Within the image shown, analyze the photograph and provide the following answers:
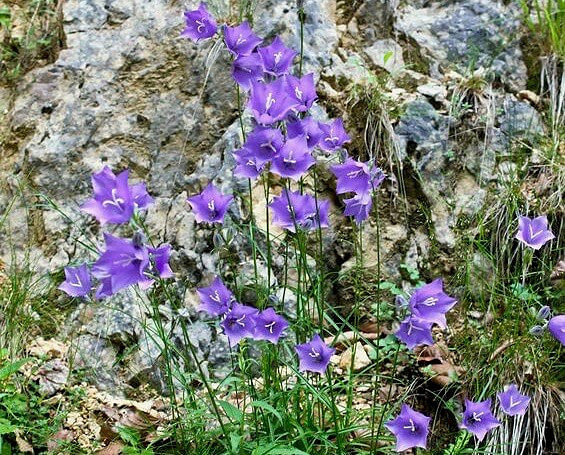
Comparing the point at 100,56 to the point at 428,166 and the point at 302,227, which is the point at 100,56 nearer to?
the point at 428,166

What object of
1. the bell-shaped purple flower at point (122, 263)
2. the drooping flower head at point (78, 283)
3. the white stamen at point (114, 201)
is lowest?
the drooping flower head at point (78, 283)

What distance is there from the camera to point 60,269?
3328mm

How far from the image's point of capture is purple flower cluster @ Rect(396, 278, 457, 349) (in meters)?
2.01

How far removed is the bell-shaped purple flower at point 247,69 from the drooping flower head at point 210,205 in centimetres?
34

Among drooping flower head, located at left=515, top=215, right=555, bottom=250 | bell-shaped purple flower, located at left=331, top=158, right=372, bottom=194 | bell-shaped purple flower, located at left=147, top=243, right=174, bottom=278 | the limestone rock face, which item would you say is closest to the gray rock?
the limestone rock face

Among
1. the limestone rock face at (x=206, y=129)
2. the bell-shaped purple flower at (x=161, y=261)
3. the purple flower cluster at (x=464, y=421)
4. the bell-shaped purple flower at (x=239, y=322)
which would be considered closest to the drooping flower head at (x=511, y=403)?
the purple flower cluster at (x=464, y=421)

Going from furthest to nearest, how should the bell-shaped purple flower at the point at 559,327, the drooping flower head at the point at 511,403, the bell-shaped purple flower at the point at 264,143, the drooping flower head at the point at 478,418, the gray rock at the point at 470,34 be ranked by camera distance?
the gray rock at the point at 470,34 < the drooping flower head at the point at 511,403 < the drooping flower head at the point at 478,418 < the bell-shaped purple flower at the point at 559,327 < the bell-shaped purple flower at the point at 264,143

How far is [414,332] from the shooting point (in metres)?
2.04

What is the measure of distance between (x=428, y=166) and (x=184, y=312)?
73.5 inches

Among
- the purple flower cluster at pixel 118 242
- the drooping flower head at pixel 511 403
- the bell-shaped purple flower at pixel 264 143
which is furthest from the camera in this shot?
the drooping flower head at pixel 511 403

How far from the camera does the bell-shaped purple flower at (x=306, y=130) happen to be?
2098mm

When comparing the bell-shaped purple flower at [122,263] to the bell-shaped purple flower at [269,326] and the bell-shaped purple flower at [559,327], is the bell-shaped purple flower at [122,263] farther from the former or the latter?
the bell-shaped purple flower at [559,327]

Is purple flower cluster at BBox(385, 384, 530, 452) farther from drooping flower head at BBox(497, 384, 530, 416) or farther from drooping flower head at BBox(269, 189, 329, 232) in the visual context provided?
drooping flower head at BBox(269, 189, 329, 232)

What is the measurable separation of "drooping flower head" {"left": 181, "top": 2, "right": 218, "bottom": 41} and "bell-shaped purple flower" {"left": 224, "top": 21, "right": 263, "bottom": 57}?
0.07 metres
